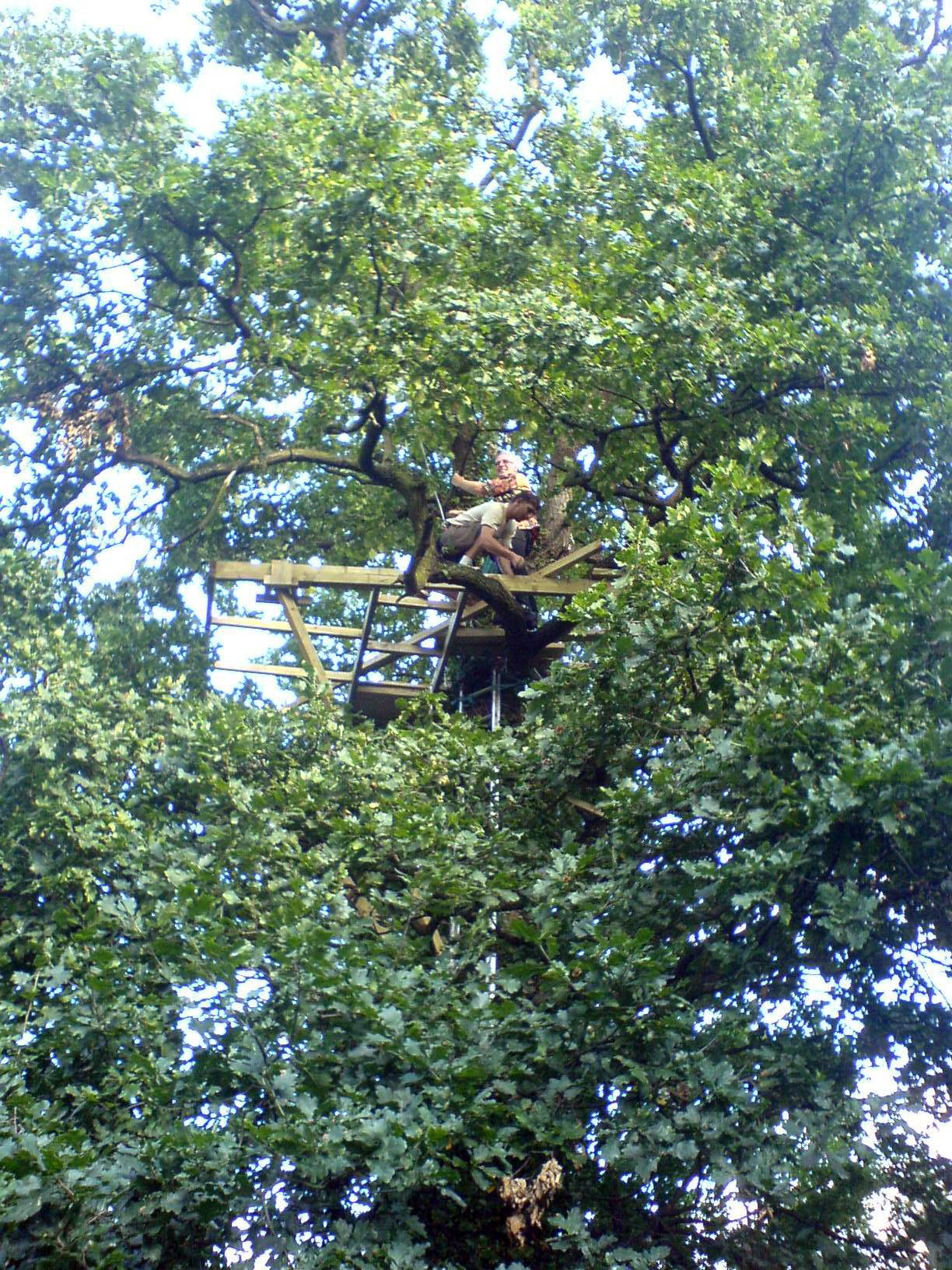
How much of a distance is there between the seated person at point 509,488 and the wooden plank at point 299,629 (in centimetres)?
166

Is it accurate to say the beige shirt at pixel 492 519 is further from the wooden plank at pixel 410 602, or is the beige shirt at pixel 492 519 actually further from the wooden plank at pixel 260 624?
the wooden plank at pixel 260 624

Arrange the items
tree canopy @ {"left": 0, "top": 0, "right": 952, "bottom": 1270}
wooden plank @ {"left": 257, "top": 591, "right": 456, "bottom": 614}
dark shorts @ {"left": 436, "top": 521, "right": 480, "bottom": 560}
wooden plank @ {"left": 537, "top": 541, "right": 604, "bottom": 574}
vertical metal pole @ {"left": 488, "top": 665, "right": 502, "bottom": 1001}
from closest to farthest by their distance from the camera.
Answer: tree canopy @ {"left": 0, "top": 0, "right": 952, "bottom": 1270} → vertical metal pole @ {"left": 488, "top": 665, "right": 502, "bottom": 1001} → wooden plank @ {"left": 537, "top": 541, "right": 604, "bottom": 574} → dark shorts @ {"left": 436, "top": 521, "right": 480, "bottom": 560} → wooden plank @ {"left": 257, "top": 591, "right": 456, "bottom": 614}

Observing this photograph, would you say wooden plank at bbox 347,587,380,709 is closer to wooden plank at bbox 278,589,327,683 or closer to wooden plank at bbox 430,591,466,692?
wooden plank at bbox 278,589,327,683

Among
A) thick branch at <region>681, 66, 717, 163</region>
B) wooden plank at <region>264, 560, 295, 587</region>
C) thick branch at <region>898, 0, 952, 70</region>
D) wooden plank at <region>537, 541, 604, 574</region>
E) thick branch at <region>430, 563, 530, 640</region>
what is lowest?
thick branch at <region>430, 563, 530, 640</region>

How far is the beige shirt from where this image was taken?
12.1 metres

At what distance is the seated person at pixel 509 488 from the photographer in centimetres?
1202

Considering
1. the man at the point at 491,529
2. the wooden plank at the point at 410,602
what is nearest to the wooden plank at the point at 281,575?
the wooden plank at the point at 410,602

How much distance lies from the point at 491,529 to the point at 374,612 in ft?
4.59

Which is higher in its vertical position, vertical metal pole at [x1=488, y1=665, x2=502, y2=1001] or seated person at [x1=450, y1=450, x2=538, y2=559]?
seated person at [x1=450, y1=450, x2=538, y2=559]

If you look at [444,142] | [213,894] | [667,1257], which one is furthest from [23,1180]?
[444,142]

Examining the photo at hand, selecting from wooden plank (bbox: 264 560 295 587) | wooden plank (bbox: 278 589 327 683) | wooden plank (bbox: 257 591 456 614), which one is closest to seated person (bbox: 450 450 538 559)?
wooden plank (bbox: 257 591 456 614)

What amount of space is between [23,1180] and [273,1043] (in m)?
1.39

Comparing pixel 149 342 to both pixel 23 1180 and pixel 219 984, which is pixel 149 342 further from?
pixel 23 1180

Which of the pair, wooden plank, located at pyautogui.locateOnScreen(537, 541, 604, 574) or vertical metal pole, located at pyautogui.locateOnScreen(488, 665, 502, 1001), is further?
wooden plank, located at pyautogui.locateOnScreen(537, 541, 604, 574)
